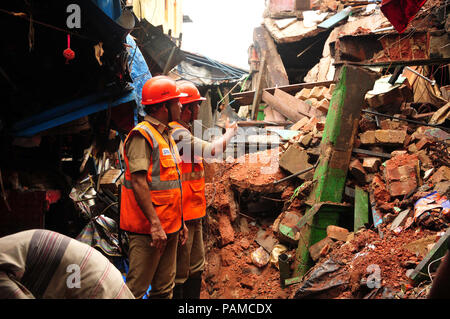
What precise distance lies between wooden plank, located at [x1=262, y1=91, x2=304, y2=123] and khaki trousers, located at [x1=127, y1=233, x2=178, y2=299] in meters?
5.14

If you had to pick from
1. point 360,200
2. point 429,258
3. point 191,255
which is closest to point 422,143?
point 360,200

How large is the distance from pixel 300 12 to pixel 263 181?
877 cm

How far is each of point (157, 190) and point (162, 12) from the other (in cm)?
530

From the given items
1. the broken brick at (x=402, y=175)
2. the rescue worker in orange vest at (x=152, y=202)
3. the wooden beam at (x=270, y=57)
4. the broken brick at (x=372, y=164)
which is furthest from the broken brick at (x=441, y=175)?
the wooden beam at (x=270, y=57)

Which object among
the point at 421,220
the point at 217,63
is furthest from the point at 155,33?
the point at 217,63

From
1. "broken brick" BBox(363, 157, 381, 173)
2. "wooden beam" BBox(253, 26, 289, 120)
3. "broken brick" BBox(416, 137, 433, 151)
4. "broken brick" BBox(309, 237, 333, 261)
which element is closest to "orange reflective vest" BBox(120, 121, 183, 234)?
"broken brick" BBox(309, 237, 333, 261)

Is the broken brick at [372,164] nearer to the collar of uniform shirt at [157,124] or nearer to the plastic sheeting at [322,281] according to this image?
the plastic sheeting at [322,281]

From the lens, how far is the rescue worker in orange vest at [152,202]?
250 cm

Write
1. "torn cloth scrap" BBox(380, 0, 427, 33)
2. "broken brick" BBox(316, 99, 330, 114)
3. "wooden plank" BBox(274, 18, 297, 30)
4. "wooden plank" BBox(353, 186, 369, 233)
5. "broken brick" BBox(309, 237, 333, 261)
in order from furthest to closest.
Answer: "wooden plank" BBox(274, 18, 297, 30) < "broken brick" BBox(316, 99, 330, 114) < "torn cloth scrap" BBox(380, 0, 427, 33) < "wooden plank" BBox(353, 186, 369, 233) < "broken brick" BBox(309, 237, 333, 261)

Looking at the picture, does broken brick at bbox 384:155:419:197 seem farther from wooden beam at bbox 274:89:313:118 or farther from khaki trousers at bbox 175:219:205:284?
wooden beam at bbox 274:89:313:118

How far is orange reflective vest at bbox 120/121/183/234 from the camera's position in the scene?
261cm

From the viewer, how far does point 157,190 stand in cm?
262

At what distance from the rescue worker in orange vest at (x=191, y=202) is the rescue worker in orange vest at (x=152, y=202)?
0.35m

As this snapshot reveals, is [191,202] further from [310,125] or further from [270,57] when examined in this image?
[270,57]
